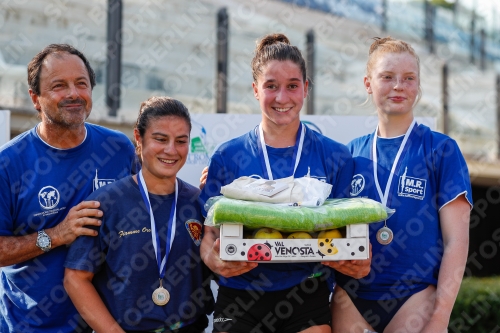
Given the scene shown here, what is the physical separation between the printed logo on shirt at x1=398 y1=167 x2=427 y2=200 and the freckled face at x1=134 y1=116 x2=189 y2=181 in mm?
1212

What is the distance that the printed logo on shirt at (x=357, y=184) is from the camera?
347cm

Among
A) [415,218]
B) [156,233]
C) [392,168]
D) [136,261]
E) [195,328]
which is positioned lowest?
[195,328]

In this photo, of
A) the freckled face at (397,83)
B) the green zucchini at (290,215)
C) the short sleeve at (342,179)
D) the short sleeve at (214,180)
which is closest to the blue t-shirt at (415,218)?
the short sleeve at (342,179)

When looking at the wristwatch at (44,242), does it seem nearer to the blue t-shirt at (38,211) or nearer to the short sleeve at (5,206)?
→ the blue t-shirt at (38,211)

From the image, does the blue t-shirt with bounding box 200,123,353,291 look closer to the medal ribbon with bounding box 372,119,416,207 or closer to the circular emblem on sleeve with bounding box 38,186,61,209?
the medal ribbon with bounding box 372,119,416,207

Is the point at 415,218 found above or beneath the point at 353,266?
above

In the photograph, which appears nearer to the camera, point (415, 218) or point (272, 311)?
point (272, 311)

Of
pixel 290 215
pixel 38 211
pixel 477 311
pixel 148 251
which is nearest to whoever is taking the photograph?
pixel 290 215

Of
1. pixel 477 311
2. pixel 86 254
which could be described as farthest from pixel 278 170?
pixel 477 311

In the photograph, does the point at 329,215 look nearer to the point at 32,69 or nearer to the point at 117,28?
the point at 32,69

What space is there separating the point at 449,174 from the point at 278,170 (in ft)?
3.03

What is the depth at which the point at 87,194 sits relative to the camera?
362 centimetres

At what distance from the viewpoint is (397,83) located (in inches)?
Answer: 135

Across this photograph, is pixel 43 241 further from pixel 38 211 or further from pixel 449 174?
pixel 449 174
